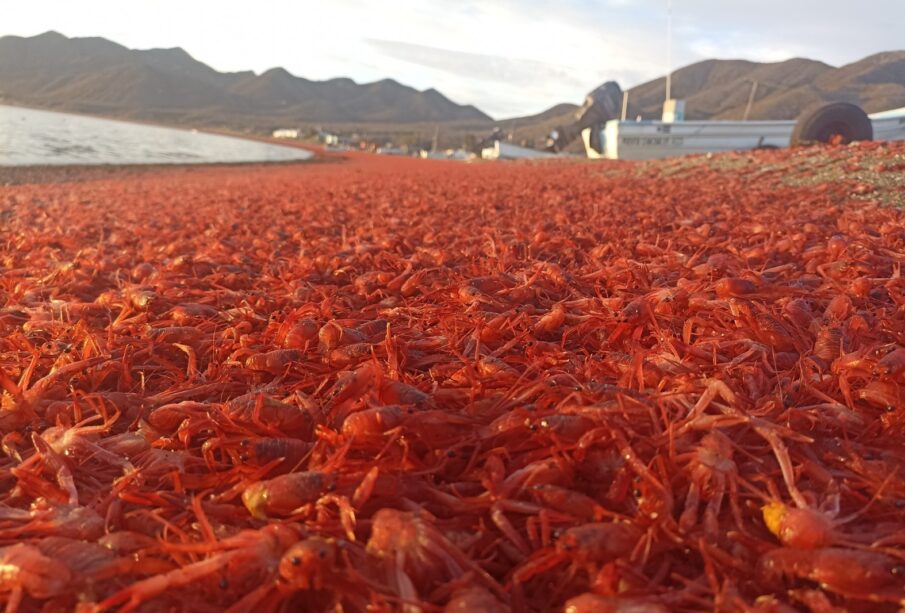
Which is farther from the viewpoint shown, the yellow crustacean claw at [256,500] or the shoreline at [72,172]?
the shoreline at [72,172]

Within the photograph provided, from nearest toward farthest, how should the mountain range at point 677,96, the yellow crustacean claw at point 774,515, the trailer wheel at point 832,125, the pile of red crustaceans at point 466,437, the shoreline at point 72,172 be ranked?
the pile of red crustaceans at point 466,437
the yellow crustacean claw at point 774,515
the trailer wheel at point 832,125
the shoreline at point 72,172
the mountain range at point 677,96

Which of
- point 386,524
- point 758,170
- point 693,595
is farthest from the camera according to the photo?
point 758,170

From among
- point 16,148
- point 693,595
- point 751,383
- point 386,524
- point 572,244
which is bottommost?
point 693,595

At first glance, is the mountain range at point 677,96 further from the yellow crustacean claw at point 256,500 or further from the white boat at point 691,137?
the yellow crustacean claw at point 256,500

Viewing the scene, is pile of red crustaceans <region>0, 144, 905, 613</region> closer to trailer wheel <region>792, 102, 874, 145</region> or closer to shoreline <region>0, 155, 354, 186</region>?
trailer wheel <region>792, 102, 874, 145</region>

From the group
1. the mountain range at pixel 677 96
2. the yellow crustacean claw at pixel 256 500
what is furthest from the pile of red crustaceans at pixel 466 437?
the mountain range at pixel 677 96

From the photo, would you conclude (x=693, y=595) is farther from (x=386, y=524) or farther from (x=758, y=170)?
(x=758, y=170)

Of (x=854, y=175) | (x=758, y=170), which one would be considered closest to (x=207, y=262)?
(x=854, y=175)
